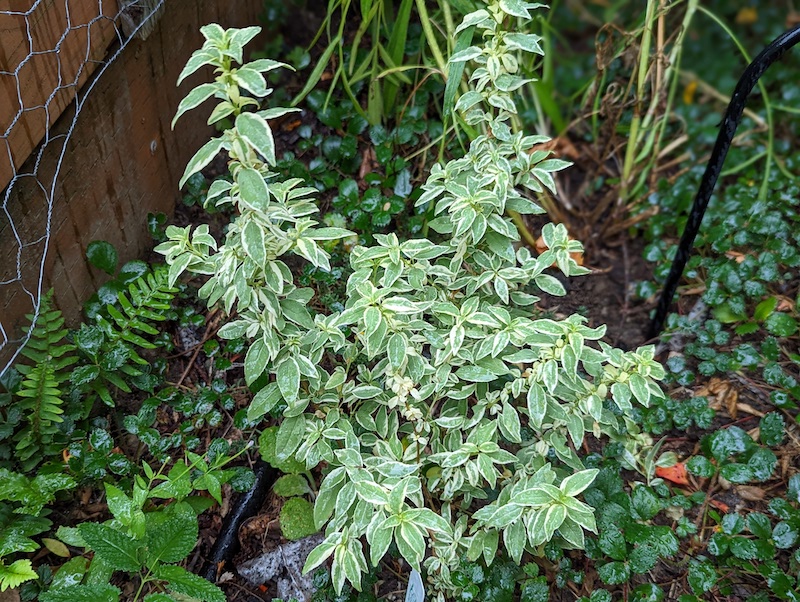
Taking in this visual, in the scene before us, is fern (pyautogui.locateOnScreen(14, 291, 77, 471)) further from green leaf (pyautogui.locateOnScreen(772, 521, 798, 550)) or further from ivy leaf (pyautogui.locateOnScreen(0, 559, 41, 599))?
green leaf (pyautogui.locateOnScreen(772, 521, 798, 550))

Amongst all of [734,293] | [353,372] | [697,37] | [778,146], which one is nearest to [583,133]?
[778,146]

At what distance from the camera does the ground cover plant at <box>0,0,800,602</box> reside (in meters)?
1.54

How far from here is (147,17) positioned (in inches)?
76.5

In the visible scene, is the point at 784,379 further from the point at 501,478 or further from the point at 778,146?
the point at 778,146

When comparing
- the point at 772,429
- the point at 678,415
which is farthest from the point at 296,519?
the point at 772,429

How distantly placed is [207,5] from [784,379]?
2140 millimetres

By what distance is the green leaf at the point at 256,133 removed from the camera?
125 centimetres

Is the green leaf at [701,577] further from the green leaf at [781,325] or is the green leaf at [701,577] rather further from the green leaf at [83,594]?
the green leaf at [83,594]

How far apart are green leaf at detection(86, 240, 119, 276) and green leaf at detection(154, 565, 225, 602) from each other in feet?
2.84

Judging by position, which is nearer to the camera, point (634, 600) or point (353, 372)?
point (634, 600)

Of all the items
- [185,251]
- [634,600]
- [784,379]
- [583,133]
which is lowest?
[634,600]

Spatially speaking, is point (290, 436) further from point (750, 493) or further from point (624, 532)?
point (750, 493)

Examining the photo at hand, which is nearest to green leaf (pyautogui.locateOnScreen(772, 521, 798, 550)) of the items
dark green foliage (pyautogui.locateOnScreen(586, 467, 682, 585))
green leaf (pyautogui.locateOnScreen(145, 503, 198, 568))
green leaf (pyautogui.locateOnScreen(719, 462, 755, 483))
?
green leaf (pyautogui.locateOnScreen(719, 462, 755, 483))

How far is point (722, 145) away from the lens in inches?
73.7
